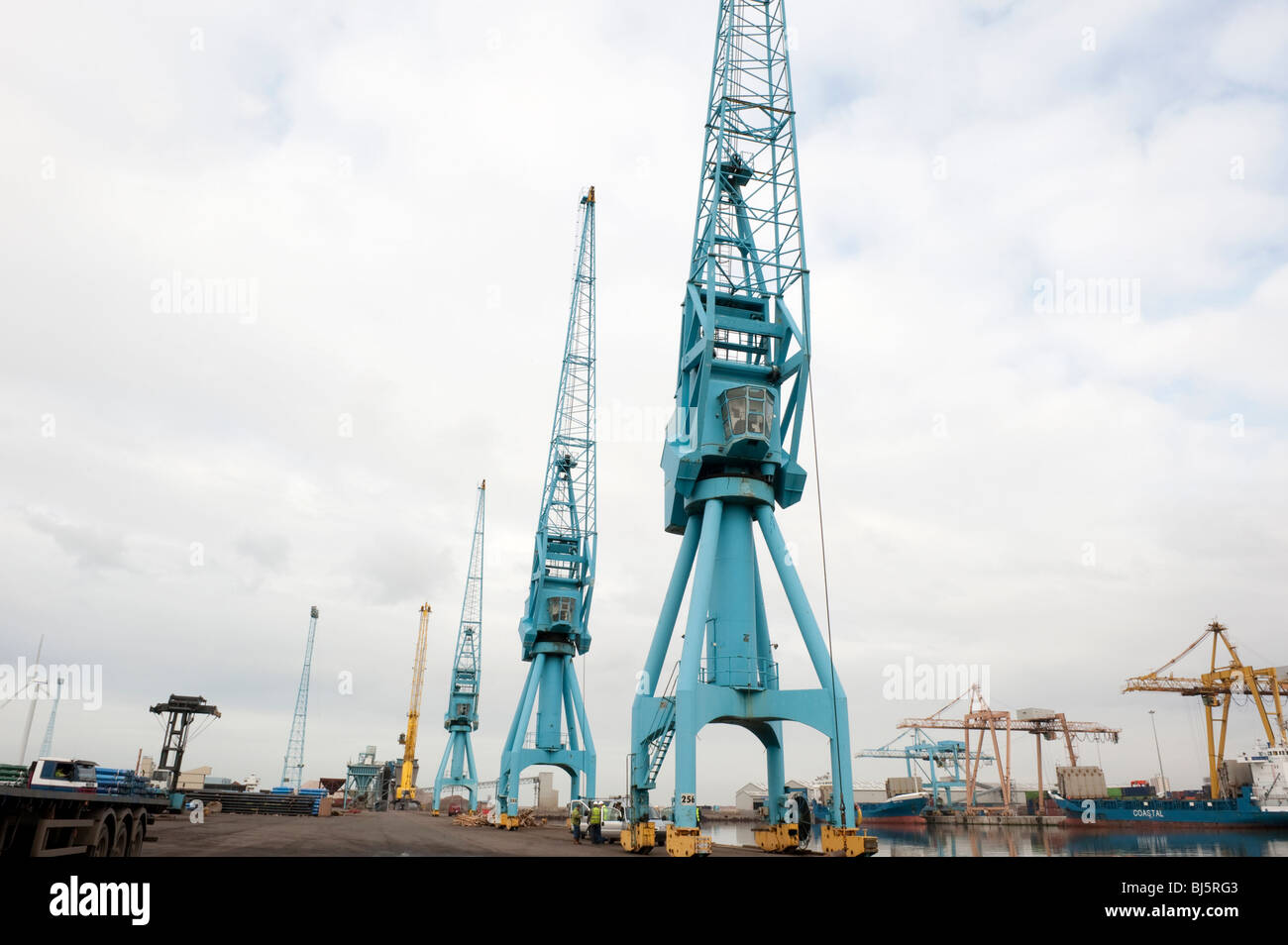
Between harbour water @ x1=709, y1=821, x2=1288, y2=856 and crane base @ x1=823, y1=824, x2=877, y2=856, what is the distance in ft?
62.6

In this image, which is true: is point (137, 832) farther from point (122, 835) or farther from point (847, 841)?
point (847, 841)

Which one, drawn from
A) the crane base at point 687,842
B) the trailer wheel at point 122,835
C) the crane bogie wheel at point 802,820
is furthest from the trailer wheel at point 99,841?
the crane bogie wheel at point 802,820

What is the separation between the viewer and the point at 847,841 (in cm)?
2623

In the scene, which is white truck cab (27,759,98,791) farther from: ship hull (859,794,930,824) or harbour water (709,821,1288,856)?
ship hull (859,794,930,824)

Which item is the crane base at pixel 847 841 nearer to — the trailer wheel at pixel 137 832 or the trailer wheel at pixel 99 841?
the trailer wheel at pixel 137 832

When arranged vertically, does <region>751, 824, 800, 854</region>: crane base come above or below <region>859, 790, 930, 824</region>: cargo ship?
above

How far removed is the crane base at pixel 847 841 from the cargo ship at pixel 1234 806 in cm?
7751

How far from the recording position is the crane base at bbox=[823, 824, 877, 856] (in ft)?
84.8

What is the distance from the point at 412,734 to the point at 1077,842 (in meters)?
106

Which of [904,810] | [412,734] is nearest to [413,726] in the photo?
[412,734]

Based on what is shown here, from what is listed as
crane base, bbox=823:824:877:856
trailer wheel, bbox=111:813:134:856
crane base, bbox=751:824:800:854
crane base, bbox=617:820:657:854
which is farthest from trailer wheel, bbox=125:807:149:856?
crane base, bbox=751:824:800:854

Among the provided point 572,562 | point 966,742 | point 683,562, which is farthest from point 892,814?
point 683,562
